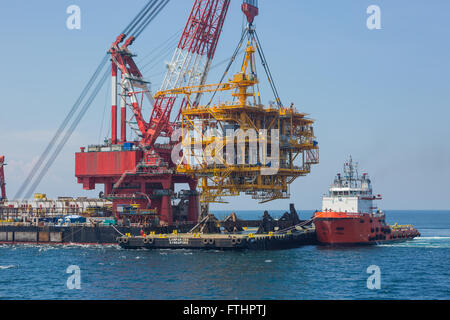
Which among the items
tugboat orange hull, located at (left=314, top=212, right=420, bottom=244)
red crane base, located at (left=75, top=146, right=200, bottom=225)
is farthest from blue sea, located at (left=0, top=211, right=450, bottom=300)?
red crane base, located at (left=75, top=146, right=200, bottom=225)

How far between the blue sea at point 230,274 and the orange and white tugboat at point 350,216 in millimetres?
1997

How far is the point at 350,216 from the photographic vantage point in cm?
7262

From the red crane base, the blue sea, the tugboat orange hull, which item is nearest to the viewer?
the blue sea

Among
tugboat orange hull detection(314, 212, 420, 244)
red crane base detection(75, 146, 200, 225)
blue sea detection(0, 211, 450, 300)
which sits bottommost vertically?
blue sea detection(0, 211, 450, 300)

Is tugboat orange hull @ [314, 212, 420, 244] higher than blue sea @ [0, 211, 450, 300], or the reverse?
tugboat orange hull @ [314, 212, 420, 244]

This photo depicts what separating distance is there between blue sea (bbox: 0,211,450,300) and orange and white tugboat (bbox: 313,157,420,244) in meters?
2.00

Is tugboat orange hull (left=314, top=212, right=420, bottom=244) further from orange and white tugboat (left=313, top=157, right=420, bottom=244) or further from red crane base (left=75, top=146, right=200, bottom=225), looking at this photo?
red crane base (left=75, top=146, right=200, bottom=225)

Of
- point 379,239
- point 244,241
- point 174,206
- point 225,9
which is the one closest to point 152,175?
point 174,206

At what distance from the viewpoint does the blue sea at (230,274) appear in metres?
44.7

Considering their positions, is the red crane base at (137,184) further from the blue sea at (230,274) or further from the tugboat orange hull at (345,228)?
the tugboat orange hull at (345,228)

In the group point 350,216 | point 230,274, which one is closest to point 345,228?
point 350,216

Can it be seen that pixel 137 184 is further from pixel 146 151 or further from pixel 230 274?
pixel 230 274

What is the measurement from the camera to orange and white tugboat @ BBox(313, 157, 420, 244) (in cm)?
7312
